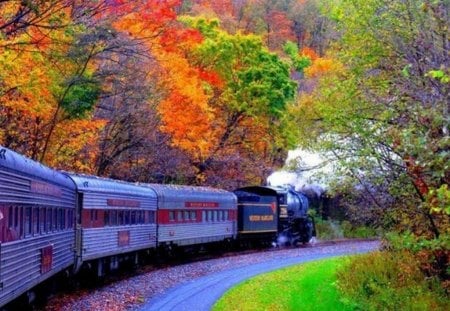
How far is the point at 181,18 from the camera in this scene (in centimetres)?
4319

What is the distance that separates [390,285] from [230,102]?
26321 mm

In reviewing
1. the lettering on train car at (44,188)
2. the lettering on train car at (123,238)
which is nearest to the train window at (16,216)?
the lettering on train car at (44,188)

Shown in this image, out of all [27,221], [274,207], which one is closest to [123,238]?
[27,221]

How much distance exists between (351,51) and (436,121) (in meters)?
11.2

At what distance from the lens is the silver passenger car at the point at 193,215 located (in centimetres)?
2712

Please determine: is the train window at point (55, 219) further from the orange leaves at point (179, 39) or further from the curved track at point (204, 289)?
the orange leaves at point (179, 39)

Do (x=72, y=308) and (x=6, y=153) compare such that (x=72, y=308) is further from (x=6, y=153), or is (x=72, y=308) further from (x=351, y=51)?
(x=351, y=51)

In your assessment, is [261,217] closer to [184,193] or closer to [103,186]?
[184,193]

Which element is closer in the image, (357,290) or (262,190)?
(357,290)

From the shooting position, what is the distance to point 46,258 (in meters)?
14.2

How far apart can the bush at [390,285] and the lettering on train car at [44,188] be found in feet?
22.5

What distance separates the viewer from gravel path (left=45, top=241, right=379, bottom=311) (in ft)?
54.8

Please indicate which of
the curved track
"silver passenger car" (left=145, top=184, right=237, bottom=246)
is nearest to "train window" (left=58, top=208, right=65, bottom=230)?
the curved track

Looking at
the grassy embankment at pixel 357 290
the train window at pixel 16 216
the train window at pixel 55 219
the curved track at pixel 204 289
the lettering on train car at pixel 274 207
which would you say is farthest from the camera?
the lettering on train car at pixel 274 207
